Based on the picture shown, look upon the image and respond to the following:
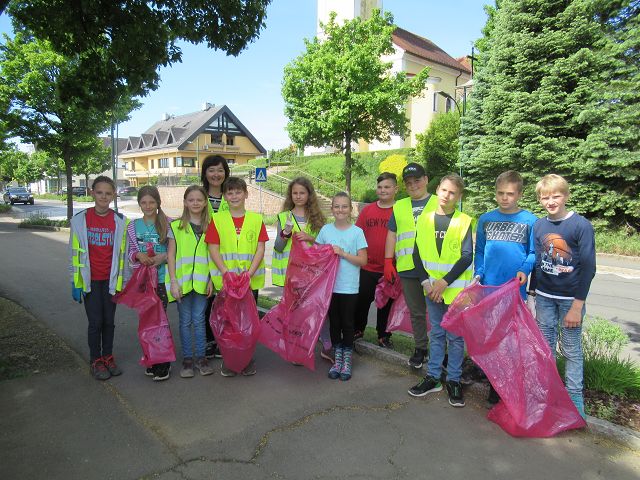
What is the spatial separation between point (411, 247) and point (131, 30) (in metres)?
4.48

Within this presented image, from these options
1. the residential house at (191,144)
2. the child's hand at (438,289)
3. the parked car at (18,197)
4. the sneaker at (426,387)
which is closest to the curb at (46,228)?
the sneaker at (426,387)

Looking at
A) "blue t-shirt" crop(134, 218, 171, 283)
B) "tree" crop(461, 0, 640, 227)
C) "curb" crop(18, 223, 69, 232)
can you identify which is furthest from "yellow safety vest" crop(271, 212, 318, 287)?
"curb" crop(18, 223, 69, 232)

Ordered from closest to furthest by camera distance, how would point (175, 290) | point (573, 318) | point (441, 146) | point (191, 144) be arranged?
1. point (573, 318)
2. point (175, 290)
3. point (441, 146)
4. point (191, 144)

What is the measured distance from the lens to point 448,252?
11.8ft

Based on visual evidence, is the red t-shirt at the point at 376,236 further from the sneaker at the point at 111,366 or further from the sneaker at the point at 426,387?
the sneaker at the point at 111,366

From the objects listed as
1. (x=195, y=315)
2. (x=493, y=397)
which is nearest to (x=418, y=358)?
(x=493, y=397)

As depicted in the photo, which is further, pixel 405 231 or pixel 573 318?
pixel 405 231

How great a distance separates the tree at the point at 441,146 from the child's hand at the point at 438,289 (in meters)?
22.4

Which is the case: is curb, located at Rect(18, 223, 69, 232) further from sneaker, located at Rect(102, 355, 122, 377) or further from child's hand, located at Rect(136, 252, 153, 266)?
child's hand, located at Rect(136, 252, 153, 266)

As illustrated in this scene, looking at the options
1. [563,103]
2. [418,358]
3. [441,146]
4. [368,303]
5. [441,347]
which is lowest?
[418,358]

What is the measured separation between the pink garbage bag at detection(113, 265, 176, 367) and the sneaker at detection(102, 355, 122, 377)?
0.32m

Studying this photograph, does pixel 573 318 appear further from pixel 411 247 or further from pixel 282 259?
pixel 282 259

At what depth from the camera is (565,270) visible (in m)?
3.12

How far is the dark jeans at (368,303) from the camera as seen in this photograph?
14.9 feet
